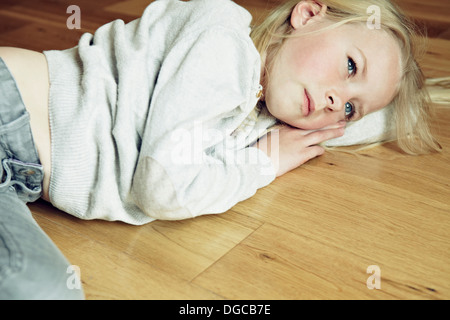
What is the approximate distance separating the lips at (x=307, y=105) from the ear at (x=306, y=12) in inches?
5.6

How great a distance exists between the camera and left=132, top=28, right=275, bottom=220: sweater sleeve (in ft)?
2.68

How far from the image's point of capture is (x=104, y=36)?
97 cm

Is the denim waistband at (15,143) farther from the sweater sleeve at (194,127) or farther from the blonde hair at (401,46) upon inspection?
the blonde hair at (401,46)

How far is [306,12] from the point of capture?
3.40ft

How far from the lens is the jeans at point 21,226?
66cm

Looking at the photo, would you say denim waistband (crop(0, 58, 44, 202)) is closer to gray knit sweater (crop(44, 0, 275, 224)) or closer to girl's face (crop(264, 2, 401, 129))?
gray knit sweater (crop(44, 0, 275, 224))

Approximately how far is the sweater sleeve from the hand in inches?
5.2

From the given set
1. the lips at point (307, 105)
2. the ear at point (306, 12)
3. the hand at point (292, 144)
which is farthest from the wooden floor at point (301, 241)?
the ear at point (306, 12)

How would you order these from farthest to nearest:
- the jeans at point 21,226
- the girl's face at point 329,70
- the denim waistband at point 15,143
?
the girl's face at point 329,70, the denim waistband at point 15,143, the jeans at point 21,226

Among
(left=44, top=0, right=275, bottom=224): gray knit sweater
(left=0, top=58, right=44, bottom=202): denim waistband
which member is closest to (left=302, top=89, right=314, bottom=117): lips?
(left=44, top=0, right=275, bottom=224): gray knit sweater

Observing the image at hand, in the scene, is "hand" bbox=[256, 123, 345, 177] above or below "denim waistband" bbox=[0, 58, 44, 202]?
below
